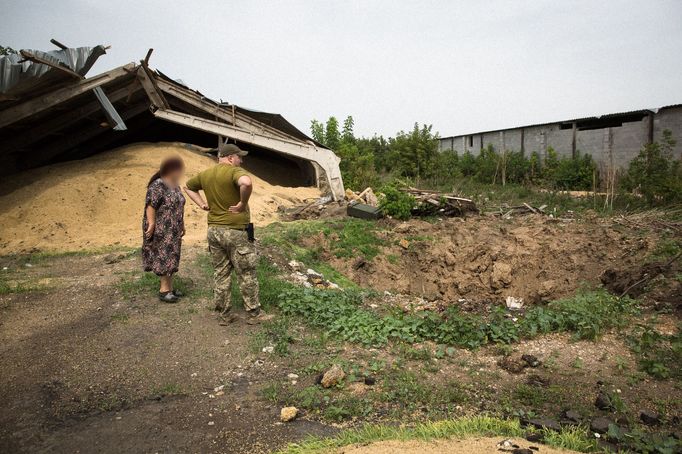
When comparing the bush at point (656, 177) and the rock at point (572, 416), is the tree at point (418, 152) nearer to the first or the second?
the bush at point (656, 177)

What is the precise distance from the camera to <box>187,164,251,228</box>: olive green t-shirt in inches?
185

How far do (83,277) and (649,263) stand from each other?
869cm

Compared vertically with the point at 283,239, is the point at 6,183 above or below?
above

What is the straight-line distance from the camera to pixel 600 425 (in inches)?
122

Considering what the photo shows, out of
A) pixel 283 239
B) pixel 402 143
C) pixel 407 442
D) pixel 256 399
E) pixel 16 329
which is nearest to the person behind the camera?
pixel 407 442

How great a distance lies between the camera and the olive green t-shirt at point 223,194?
15.4 feet

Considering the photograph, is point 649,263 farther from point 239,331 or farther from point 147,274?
point 147,274

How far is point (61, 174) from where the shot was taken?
420 inches

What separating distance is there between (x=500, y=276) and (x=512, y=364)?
13.9 feet

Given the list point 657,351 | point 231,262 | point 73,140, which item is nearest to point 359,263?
point 231,262

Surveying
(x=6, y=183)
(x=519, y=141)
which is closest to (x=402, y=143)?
(x=519, y=141)

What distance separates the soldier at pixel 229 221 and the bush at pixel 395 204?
631 centimetres

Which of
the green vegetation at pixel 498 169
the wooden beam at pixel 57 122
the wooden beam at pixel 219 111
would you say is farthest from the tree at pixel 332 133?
the wooden beam at pixel 57 122

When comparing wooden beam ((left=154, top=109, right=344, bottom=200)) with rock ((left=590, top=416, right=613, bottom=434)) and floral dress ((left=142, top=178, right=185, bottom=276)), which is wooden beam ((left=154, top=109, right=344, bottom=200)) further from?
rock ((left=590, top=416, right=613, bottom=434))
